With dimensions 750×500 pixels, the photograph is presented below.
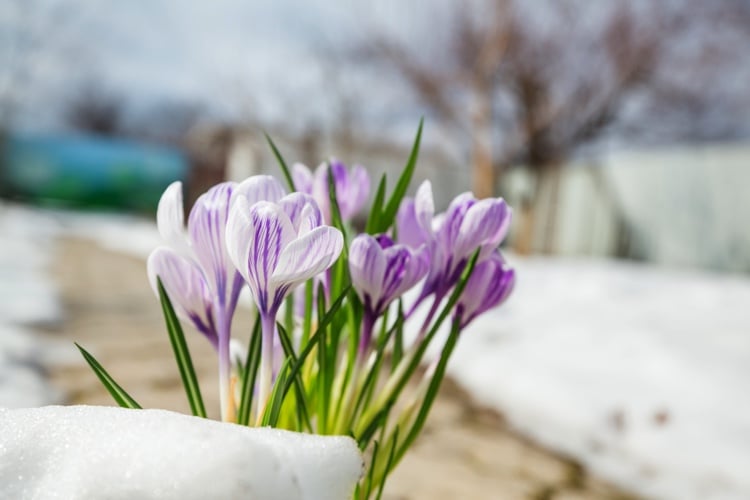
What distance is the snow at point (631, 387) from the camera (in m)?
1.53

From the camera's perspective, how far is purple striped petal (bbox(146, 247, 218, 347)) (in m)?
0.59

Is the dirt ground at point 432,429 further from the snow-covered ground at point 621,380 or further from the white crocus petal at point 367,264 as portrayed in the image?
the white crocus petal at point 367,264

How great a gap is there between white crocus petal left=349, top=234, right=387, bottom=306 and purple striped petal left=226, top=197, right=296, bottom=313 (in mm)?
78

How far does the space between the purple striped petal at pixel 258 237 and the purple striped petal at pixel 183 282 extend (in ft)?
0.40

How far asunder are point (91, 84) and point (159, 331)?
33.7 meters

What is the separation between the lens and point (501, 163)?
37.6 ft

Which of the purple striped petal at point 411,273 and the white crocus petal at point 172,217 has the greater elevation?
the white crocus petal at point 172,217

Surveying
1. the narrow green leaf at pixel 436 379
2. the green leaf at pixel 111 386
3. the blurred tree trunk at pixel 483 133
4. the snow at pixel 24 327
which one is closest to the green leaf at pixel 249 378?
the green leaf at pixel 111 386

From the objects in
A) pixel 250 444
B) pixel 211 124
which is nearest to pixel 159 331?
pixel 250 444

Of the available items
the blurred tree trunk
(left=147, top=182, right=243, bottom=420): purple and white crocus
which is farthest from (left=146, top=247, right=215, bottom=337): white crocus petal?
the blurred tree trunk

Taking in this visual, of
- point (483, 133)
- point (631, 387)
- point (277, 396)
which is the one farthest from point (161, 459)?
point (483, 133)

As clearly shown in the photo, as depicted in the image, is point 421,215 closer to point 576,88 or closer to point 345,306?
point 345,306

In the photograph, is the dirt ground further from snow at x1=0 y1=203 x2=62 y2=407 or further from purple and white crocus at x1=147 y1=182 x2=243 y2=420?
purple and white crocus at x1=147 y1=182 x2=243 y2=420

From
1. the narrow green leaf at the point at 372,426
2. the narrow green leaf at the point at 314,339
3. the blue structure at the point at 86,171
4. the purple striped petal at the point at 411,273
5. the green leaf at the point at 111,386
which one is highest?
the purple striped petal at the point at 411,273
